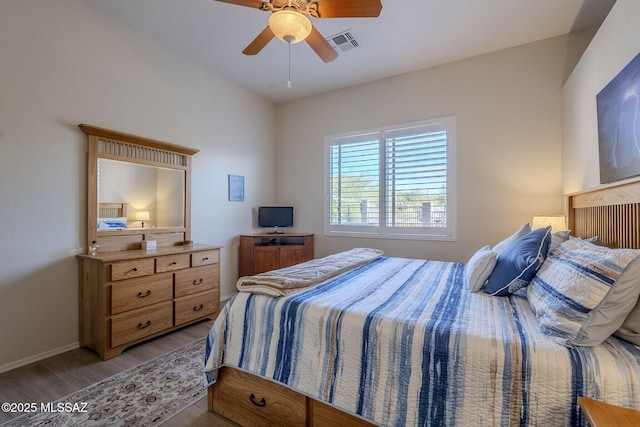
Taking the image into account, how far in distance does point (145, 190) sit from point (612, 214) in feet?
12.7

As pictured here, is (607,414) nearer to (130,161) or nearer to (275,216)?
(130,161)

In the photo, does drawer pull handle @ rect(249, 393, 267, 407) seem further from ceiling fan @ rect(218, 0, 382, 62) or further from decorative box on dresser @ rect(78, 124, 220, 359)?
ceiling fan @ rect(218, 0, 382, 62)

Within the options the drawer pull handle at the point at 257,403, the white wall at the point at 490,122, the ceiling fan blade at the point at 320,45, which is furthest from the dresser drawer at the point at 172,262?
the ceiling fan blade at the point at 320,45

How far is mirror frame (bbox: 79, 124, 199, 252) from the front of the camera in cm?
254

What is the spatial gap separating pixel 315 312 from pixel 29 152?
261cm

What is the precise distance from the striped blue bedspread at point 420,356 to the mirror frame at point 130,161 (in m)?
1.78

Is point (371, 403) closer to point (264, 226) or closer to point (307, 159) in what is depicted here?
point (264, 226)

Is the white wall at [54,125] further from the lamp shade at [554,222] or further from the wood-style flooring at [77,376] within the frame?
the lamp shade at [554,222]

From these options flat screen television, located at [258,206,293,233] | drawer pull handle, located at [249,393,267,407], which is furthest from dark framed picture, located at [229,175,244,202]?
drawer pull handle, located at [249,393,267,407]

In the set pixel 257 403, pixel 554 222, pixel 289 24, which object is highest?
pixel 289 24

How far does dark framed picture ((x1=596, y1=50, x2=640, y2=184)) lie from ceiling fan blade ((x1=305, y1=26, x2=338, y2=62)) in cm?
188

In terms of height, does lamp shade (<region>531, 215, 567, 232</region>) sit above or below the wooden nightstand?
above

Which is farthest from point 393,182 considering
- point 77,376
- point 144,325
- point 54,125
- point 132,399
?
point 77,376

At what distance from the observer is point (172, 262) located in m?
2.75
